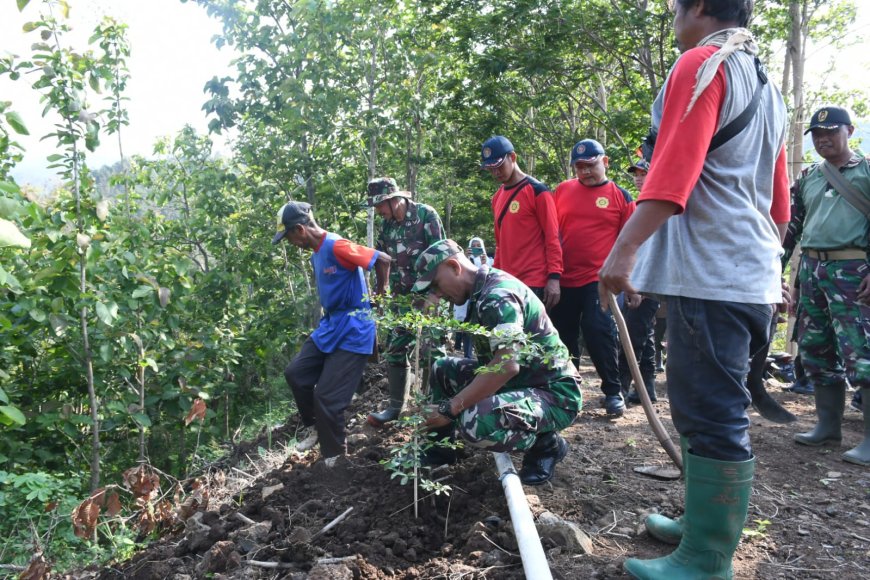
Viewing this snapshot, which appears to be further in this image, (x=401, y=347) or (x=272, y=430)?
(x=272, y=430)

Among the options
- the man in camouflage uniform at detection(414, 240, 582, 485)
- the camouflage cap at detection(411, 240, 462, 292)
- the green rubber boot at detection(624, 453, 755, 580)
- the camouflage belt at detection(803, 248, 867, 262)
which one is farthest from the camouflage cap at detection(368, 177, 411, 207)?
the green rubber boot at detection(624, 453, 755, 580)

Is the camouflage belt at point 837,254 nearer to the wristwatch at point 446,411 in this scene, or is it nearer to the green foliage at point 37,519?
the wristwatch at point 446,411

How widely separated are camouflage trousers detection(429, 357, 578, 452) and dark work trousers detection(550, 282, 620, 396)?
1514 mm

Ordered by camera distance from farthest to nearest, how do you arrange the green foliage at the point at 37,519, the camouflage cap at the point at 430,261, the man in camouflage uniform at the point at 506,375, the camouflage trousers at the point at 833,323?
the green foliage at the point at 37,519 → the camouflage trousers at the point at 833,323 → the camouflage cap at the point at 430,261 → the man in camouflage uniform at the point at 506,375

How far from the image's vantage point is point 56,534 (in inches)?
200

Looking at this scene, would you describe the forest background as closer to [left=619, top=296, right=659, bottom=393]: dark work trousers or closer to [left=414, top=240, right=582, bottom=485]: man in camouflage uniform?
[left=414, top=240, right=582, bottom=485]: man in camouflage uniform

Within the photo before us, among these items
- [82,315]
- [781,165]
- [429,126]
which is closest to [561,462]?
[781,165]

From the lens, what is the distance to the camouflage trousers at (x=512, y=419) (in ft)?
9.86

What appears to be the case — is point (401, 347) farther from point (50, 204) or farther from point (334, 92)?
point (334, 92)

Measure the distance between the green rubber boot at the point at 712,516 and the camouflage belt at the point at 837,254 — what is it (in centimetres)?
260

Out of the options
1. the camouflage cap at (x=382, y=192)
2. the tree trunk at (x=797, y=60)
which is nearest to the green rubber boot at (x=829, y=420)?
the camouflage cap at (x=382, y=192)

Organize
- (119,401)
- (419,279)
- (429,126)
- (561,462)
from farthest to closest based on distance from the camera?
(429,126)
(119,401)
(561,462)
(419,279)

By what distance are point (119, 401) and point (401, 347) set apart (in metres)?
2.79

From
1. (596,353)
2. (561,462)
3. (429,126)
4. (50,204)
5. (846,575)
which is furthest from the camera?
(429,126)
